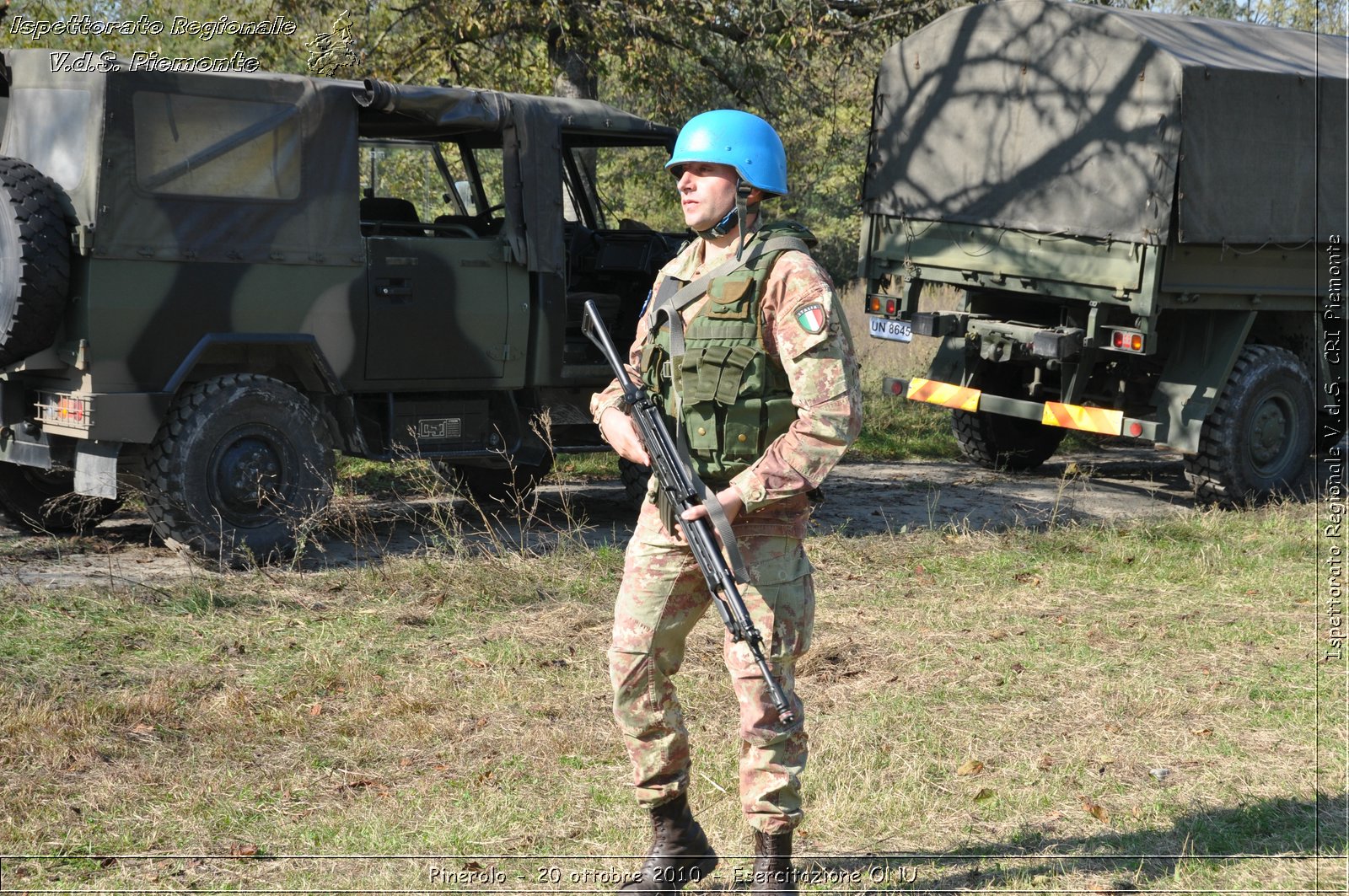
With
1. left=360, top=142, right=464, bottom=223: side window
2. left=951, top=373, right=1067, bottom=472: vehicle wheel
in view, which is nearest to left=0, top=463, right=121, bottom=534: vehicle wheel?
left=360, top=142, right=464, bottom=223: side window

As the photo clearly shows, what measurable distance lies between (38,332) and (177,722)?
92.6 inches

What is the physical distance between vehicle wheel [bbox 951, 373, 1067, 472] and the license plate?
3.80 feet

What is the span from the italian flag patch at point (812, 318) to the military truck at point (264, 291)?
407 cm

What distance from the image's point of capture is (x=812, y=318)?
3320 millimetres

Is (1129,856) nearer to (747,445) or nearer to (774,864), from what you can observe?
(774,864)

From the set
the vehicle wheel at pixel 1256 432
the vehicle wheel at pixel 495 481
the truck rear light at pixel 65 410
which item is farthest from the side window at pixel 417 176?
the vehicle wheel at pixel 1256 432

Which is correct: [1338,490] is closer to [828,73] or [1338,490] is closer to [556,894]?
[828,73]

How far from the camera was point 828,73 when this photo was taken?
42.2 ft

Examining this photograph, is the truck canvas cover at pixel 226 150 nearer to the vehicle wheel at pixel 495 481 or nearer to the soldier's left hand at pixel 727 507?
the vehicle wheel at pixel 495 481

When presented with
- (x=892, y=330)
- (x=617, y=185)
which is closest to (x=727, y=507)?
(x=892, y=330)

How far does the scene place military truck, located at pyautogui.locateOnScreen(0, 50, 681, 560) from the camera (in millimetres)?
6359

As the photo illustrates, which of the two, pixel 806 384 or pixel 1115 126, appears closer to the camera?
pixel 806 384

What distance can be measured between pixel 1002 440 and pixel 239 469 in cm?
591

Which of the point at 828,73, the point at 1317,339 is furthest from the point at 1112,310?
the point at 828,73
